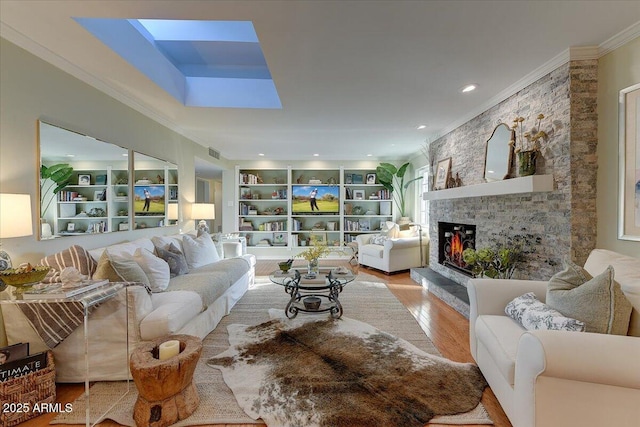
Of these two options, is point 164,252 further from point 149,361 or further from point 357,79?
point 357,79

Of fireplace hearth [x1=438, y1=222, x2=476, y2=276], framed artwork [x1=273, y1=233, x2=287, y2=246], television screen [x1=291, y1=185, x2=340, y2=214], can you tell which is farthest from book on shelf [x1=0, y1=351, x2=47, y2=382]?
television screen [x1=291, y1=185, x2=340, y2=214]

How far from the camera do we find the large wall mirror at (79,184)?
2.21 meters

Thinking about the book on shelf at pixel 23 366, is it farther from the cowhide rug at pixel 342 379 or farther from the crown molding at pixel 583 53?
the crown molding at pixel 583 53

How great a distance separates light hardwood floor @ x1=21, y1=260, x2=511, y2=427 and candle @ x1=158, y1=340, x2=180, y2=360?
44 cm

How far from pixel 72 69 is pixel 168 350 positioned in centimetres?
245

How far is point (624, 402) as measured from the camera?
4.00 feet

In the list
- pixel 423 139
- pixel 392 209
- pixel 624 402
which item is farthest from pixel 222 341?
pixel 392 209

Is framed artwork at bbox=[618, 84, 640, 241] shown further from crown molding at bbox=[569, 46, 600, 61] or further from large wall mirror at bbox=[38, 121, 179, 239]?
large wall mirror at bbox=[38, 121, 179, 239]

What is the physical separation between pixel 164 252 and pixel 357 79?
2.73 meters

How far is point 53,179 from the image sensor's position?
2.26 m

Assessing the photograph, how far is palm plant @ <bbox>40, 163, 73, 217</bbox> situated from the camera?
217 cm

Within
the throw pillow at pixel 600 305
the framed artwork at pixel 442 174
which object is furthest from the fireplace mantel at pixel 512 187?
the throw pillow at pixel 600 305

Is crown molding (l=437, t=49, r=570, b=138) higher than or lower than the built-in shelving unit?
higher

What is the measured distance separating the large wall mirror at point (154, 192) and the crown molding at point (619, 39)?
452 centimetres
